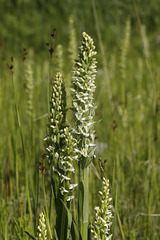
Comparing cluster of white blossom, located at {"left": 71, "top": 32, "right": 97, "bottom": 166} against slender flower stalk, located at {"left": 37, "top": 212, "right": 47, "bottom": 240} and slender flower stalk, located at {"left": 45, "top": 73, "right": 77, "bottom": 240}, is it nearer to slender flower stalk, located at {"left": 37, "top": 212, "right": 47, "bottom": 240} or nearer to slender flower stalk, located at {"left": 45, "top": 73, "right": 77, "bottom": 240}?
slender flower stalk, located at {"left": 45, "top": 73, "right": 77, "bottom": 240}

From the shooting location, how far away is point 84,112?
123 cm

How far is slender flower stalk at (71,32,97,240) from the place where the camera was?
1.19 m

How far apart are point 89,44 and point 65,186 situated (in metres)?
0.56

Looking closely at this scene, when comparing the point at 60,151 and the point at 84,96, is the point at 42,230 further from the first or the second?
the point at 84,96

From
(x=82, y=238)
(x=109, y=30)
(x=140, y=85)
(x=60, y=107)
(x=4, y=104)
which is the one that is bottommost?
(x=82, y=238)

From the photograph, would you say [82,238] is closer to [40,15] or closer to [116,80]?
[116,80]

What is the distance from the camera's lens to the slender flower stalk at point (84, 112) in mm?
1193

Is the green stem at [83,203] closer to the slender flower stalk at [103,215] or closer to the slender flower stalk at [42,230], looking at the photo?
the slender flower stalk at [103,215]

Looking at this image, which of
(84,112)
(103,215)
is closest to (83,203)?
(103,215)

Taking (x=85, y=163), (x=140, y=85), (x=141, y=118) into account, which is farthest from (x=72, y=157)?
(x=140, y=85)

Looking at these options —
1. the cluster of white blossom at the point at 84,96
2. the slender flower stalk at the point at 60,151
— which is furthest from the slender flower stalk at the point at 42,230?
the cluster of white blossom at the point at 84,96

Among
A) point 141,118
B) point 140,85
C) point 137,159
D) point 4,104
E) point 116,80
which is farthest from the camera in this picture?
point 116,80

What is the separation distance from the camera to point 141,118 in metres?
4.08

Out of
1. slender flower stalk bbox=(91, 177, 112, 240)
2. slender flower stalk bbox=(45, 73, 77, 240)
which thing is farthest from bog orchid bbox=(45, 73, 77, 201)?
slender flower stalk bbox=(91, 177, 112, 240)
